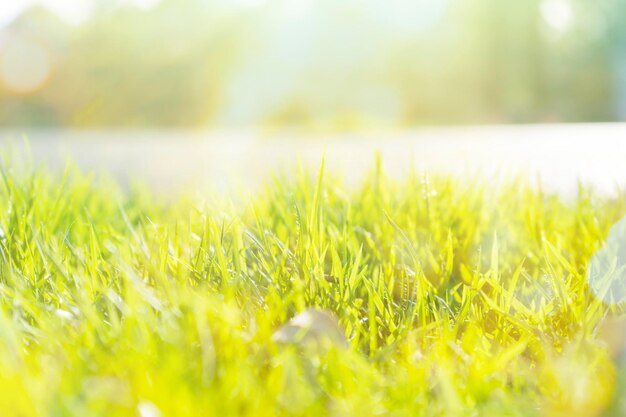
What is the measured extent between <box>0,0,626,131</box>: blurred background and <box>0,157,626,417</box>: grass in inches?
475

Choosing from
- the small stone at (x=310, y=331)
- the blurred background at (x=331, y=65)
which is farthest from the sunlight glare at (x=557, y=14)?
the small stone at (x=310, y=331)

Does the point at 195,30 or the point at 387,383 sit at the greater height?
the point at 195,30

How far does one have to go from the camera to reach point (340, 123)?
12836 mm

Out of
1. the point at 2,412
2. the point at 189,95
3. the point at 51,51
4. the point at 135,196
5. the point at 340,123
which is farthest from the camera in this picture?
the point at 51,51

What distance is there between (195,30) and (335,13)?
2.65m

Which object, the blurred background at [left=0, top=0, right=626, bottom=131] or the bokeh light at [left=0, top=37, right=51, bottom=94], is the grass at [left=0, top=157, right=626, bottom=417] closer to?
the blurred background at [left=0, top=0, right=626, bottom=131]

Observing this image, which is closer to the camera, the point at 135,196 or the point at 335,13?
the point at 135,196

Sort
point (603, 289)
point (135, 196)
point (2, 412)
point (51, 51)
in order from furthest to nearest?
point (51, 51) → point (135, 196) → point (603, 289) → point (2, 412)

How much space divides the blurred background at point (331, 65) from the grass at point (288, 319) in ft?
39.6

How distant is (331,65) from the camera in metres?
14.8

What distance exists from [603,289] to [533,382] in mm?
304

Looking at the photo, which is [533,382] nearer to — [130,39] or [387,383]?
[387,383]

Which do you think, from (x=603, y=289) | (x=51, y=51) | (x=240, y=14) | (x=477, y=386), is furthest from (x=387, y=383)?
(x=51, y=51)

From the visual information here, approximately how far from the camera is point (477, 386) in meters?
1.14
